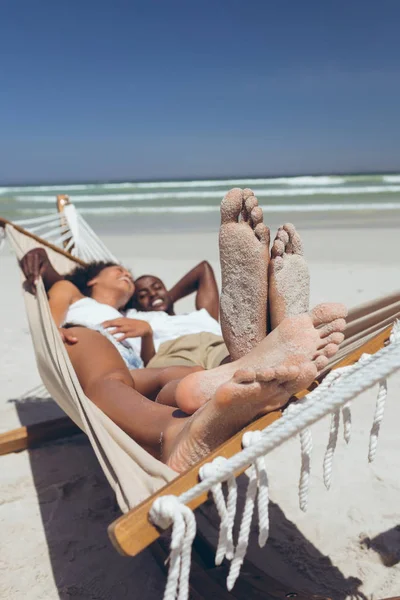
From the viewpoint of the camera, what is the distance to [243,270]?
126 centimetres

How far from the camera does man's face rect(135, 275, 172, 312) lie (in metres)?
2.43

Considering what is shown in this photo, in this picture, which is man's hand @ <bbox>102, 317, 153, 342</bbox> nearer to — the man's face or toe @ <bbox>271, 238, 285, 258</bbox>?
the man's face

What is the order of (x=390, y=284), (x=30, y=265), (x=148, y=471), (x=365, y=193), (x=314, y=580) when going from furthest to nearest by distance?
(x=365, y=193)
(x=390, y=284)
(x=30, y=265)
(x=314, y=580)
(x=148, y=471)

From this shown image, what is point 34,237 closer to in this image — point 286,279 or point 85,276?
point 85,276

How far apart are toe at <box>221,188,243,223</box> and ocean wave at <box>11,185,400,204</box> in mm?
11206

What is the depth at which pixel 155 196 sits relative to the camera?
13.0 m

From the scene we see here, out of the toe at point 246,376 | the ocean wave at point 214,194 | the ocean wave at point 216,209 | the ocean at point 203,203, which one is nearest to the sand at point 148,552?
the toe at point 246,376

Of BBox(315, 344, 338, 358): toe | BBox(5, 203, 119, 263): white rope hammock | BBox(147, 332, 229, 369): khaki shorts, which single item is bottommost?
BBox(147, 332, 229, 369): khaki shorts

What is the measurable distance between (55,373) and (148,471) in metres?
0.56

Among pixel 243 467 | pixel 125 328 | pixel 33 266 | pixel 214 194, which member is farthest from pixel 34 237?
pixel 214 194

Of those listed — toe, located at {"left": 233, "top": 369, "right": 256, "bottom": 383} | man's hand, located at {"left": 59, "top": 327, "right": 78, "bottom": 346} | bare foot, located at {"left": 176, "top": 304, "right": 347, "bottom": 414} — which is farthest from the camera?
man's hand, located at {"left": 59, "top": 327, "right": 78, "bottom": 346}

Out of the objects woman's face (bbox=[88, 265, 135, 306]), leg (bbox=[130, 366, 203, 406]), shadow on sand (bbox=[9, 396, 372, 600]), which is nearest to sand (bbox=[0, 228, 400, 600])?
shadow on sand (bbox=[9, 396, 372, 600])

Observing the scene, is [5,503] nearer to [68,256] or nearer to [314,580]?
[314,580]

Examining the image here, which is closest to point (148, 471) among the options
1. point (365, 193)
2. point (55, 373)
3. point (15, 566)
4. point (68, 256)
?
point (55, 373)
